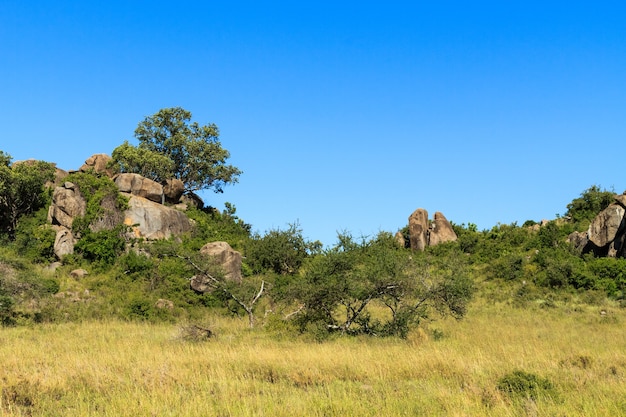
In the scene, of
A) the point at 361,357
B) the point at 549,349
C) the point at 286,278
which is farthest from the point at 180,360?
the point at 286,278

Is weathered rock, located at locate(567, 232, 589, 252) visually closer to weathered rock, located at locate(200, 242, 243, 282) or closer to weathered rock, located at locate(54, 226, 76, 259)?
weathered rock, located at locate(200, 242, 243, 282)

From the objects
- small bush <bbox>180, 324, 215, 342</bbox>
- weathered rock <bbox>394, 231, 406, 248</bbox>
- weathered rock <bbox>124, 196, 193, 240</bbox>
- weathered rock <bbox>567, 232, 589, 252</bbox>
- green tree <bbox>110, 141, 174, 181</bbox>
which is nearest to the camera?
small bush <bbox>180, 324, 215, 342</bbox>

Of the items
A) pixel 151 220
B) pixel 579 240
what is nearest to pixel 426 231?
pixel 579 240

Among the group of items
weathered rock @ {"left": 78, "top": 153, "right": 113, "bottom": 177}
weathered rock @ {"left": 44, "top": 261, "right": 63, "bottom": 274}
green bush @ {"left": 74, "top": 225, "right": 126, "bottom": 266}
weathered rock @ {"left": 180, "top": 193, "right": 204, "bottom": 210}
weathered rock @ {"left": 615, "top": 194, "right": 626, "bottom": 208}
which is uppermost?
weathered rock @ {"left": 78, "top": 153, "right": 113, "bottom": 177}

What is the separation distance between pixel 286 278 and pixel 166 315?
42.1ft

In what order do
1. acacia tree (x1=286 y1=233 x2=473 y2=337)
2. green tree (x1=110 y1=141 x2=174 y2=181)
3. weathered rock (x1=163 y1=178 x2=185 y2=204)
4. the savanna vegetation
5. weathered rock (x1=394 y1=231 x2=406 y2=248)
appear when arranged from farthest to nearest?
weathered rock (x1=394 y1=231 x2=406 y2=248) → green tree (x1=110 y1=141 x2=174 y2=181) → weathered rock (x1=163 y1=178 x2=185 y2=204) → acacia tree (x1=286 y1=233 x2=473 y2=337) → the savanna vegetation

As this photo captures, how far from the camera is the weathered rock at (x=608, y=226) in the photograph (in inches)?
1634

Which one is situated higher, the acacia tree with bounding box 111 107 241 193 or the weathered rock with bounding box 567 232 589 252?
the acacia tree with bounding box 111 107 241 193

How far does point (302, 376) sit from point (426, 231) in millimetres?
46831

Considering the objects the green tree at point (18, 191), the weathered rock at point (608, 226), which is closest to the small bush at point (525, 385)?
the weathered rock at point (608, 226)

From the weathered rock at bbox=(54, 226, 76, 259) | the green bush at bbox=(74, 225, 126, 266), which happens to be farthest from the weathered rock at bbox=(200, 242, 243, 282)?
the weathered rock at bbox=(54, 226, 76, 259)

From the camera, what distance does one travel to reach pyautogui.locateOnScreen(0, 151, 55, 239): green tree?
4241 cm

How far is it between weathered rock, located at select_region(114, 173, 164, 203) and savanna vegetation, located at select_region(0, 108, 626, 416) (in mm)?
1764

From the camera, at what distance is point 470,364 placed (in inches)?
495
